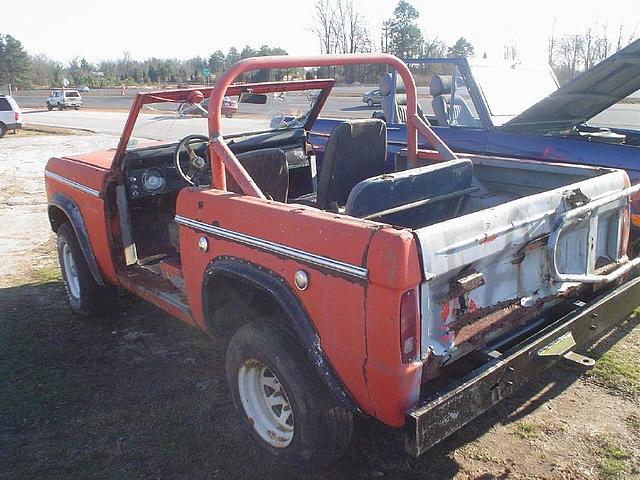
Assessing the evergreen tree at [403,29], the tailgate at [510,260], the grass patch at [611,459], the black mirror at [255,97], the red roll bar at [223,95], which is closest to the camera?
the tailgate at [510,260]

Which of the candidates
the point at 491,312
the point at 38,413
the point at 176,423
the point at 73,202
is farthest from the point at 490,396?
the point at 73,202

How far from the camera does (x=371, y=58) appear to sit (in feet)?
12.1

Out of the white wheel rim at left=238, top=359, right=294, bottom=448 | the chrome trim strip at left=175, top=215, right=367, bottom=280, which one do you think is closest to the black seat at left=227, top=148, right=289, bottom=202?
the chrome trim strip at left=175, top=215, right=367, bottom=280

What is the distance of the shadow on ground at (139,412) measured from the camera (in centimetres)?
301

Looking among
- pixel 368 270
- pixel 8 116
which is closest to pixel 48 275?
pixel 368 270

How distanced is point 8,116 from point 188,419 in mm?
22500

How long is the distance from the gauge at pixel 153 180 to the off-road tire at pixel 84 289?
86cm

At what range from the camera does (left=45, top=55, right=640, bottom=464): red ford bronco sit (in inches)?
90.9

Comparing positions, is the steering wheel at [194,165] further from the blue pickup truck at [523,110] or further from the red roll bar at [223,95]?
the blue pickup truck at [523,110]

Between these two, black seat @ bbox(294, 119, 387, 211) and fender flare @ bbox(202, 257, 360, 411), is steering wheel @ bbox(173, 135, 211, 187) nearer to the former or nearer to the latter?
black seat @ bbox(294, 119, 387, 211)

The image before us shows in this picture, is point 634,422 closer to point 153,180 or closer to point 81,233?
point 153,180

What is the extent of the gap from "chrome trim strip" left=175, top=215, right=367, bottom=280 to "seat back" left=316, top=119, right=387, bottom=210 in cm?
86

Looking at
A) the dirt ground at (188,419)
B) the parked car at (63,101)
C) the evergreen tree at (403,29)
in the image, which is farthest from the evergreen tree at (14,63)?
the dirt ground at (188,419)

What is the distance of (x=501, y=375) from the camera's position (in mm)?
2535
